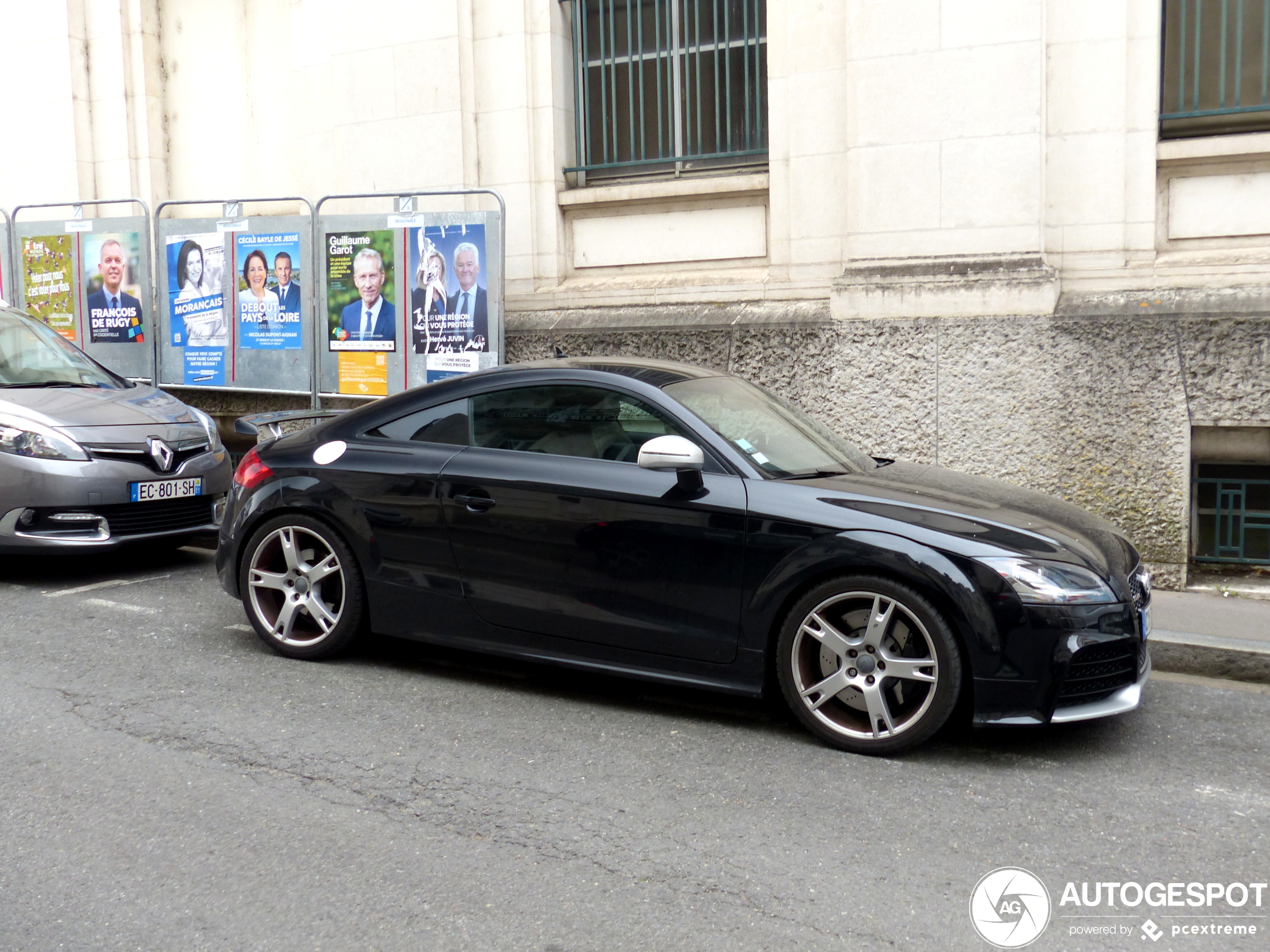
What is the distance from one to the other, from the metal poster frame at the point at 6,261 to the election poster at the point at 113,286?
0.80 metres

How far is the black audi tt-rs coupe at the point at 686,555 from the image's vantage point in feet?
14.0

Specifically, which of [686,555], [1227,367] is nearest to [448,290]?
[686,555]

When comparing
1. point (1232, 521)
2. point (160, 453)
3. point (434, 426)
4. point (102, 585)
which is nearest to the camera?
point (434, 426)

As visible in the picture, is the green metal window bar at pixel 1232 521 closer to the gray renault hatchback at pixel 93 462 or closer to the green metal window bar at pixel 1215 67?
the green metal window bar at pixel 1215 67

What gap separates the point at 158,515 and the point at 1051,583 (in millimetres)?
5375

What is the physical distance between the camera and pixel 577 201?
9992mm

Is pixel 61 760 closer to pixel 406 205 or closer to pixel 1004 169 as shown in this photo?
pixel 406 205

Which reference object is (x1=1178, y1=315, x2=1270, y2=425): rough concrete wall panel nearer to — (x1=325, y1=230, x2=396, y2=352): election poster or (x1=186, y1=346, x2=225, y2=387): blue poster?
(x1=325, y1=230, x2=396, y2=352): election poster

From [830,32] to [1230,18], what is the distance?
266 cm

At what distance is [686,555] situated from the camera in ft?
15.1

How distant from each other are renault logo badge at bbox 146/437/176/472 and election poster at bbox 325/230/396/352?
86.4 inches

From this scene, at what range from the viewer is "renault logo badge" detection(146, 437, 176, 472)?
7320 mm

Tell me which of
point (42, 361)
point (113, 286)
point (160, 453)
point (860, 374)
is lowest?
point (160, 453)

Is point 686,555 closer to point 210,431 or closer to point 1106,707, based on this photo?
point 1106,707
